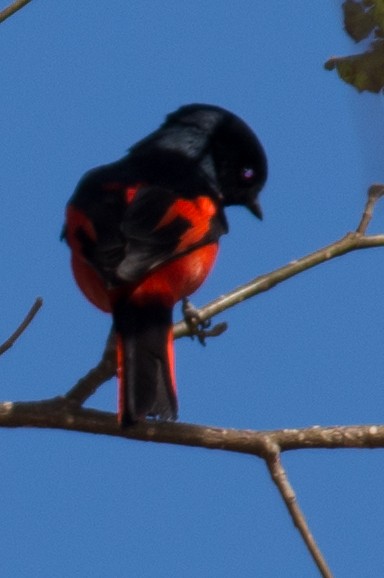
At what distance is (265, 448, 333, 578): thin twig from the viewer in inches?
93.7

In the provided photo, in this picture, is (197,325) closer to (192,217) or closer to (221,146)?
(192,217)

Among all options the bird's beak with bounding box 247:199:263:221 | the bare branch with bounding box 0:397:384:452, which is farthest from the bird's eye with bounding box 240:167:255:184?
the bare branch with bounding box 0:397:384:452

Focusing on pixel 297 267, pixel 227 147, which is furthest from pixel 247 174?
pixel 297 267

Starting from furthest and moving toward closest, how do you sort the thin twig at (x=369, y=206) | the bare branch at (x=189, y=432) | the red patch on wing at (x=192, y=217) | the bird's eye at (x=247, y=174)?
the bird's eye at (x=247, y=174) < the red patch on wing at (x=192, y=217) < the thin twig at (x=369, y=206) < the bare branch at (x=189, y=432)

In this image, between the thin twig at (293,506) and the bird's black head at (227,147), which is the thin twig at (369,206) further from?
the bird's black head at (227,147)

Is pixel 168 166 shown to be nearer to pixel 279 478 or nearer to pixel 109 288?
pixel 109 288

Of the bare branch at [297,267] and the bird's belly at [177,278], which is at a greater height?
the bird's belly at [177,278]

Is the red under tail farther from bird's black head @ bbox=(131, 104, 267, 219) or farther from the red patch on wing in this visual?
bird's black head @ bbox=(131, 104, 267, 219)

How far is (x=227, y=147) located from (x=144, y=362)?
2.09 m

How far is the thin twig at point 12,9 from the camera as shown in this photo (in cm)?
231

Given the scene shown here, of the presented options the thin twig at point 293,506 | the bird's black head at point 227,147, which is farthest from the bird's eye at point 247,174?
the thin twig at point 293,506

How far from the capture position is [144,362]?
10.9 ft

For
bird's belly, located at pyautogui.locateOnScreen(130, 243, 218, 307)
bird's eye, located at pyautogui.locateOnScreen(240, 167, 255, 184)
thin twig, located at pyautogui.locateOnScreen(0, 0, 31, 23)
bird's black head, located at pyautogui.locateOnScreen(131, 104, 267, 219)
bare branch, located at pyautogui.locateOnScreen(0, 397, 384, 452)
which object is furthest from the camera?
bird's eye, located at pyautogui.locateOnScreen(240, 167, 255, 184)

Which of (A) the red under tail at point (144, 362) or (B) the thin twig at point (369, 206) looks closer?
(A) the red under tail at point (144, 362)
